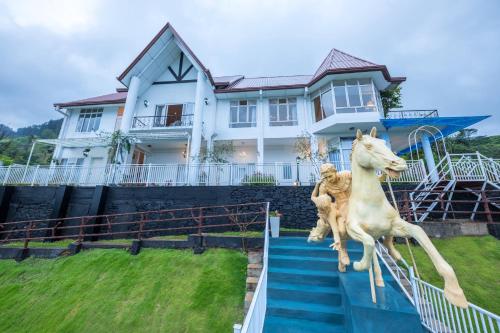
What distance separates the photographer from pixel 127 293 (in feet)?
14.9

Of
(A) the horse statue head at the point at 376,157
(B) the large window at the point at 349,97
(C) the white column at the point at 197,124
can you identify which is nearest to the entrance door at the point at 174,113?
(C) the white column at the point at 197,124

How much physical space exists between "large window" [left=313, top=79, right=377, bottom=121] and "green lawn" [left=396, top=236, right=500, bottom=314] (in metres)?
7.97

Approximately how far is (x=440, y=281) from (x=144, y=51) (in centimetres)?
1739

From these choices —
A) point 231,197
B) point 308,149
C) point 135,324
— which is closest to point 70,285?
point 135,324

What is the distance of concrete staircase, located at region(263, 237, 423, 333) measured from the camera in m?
2.53

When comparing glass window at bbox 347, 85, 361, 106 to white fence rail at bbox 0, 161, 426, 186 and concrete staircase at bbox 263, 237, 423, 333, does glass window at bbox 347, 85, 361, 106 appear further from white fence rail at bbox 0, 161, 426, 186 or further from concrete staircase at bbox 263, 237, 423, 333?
concrete staircase at bbox 263, 237, 423, 333

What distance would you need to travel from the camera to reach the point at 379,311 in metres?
2.54

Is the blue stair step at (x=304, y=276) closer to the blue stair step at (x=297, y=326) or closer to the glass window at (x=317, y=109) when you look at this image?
the blue stair step at (x=297, y=326)

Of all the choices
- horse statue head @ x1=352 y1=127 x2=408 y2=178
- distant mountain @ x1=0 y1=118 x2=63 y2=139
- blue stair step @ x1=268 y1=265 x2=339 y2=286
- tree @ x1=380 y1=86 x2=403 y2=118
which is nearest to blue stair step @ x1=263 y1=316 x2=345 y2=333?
blue stair step @ x1=268 y1=265 x2=339 y2=286

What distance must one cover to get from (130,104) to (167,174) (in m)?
6.61

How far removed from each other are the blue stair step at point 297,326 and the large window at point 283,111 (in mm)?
11533

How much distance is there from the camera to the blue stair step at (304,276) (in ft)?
12.6

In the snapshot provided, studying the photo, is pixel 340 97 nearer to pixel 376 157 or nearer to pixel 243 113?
pixel 243 113

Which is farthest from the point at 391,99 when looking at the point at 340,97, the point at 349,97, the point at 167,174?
the point at 167,174
